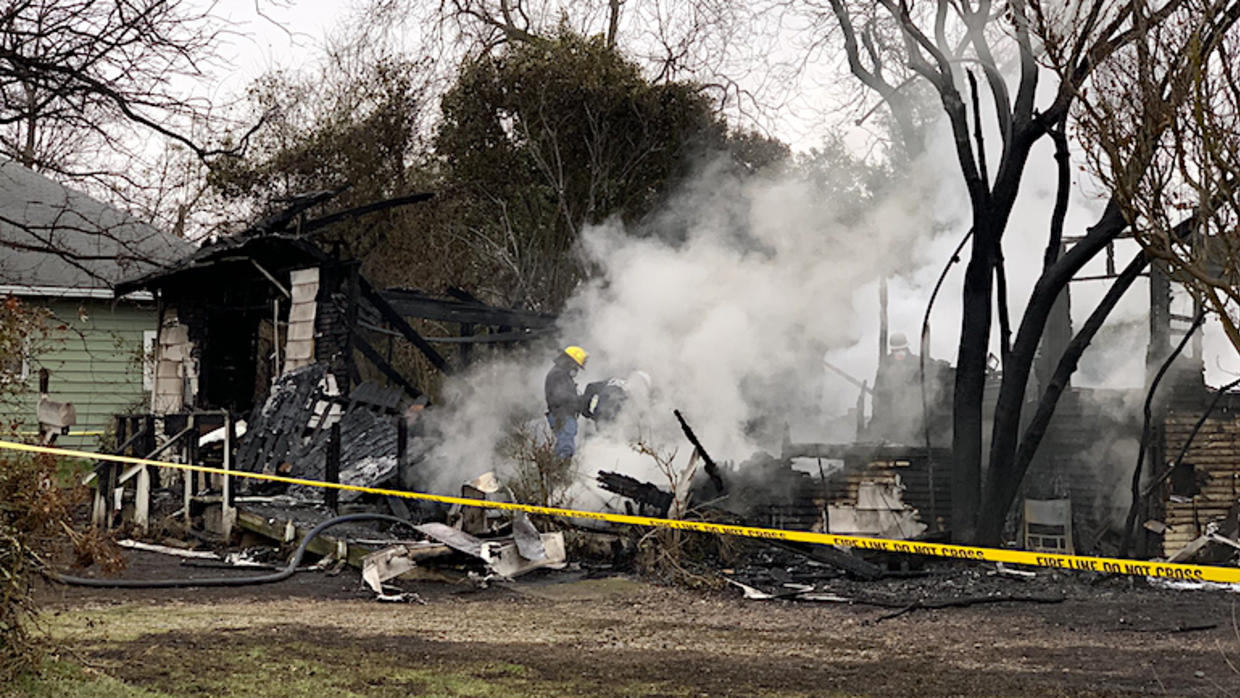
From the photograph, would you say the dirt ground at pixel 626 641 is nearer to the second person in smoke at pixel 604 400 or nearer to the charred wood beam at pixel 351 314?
the second person in smoke at pixel 604 400

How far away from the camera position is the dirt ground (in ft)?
21.4

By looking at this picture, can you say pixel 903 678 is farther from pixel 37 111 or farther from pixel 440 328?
pixel 440 328

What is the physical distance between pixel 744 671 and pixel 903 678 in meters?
0.86

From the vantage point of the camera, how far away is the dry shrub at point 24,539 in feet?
17.8

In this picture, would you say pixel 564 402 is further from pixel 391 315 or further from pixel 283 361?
pixel 283 361

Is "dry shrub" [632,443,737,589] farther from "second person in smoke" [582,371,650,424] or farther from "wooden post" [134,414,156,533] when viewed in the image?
"wooden post" [134,414,156,533]

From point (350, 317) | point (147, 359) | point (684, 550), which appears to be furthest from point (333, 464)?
point (147, 359)

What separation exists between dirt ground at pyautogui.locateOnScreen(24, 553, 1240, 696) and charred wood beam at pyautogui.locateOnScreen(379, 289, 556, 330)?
6895 mm

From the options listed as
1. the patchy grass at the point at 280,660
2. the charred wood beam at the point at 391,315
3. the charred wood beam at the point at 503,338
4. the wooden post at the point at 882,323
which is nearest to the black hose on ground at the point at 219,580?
the patchy grass at the point at 280,660

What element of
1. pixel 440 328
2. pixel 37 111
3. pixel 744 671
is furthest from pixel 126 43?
pixel 440 328

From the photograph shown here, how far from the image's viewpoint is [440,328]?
2444 centimetres

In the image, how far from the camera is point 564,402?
48.8ft

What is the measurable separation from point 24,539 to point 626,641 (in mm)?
3963

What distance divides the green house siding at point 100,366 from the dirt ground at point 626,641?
513 inches
